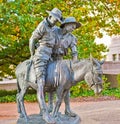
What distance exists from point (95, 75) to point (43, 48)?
38.2 inches

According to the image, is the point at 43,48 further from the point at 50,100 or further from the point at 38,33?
the point at 50,100

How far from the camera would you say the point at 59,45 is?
18.4 feet

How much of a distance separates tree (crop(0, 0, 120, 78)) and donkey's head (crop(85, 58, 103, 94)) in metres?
6.96

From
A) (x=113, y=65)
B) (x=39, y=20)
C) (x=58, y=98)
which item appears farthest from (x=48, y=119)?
(x=113, y=65)

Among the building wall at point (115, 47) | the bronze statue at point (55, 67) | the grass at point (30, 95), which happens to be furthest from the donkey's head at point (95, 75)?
the building wall at point (115, 47)

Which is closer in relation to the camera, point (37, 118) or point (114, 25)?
point (37, 118)

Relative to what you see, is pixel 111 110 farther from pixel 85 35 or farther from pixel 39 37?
pixel 39 37

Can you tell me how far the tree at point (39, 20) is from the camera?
39.8 ft

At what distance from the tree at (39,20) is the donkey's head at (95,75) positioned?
696 centimetres

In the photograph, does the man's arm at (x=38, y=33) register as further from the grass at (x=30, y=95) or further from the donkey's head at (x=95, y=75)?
the grass at (x=30, y=95)

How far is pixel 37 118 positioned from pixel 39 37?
135cm

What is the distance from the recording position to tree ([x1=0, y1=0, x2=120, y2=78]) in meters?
12.1

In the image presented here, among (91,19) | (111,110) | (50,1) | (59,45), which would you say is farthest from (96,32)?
(59,45)

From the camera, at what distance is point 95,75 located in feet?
16.8
